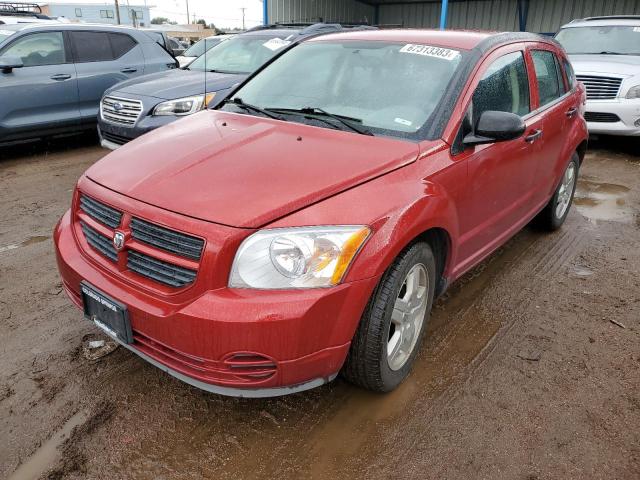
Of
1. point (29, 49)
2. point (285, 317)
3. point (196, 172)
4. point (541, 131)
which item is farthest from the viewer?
point (29, 49)

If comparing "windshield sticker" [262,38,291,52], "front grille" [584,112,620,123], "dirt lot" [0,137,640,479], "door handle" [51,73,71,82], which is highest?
"windshield sticker" [262,38,291,52]

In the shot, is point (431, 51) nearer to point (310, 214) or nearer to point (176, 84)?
point (310, 214)

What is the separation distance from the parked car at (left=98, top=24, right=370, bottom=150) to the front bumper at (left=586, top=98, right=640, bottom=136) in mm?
4184

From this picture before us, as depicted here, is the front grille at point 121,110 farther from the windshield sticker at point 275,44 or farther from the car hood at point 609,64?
the car hood at point 609,64

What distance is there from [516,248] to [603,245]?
2.62ft

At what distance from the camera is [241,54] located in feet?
23.5

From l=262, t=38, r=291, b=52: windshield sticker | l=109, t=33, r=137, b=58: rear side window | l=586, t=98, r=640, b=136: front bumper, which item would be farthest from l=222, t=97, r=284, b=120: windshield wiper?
l=586, t=98, r=640, b=136: front bumper

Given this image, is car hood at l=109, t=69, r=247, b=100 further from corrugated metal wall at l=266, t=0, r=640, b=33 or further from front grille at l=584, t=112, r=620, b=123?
corrugated metal wall at l=266, t=0, r=640, b=33

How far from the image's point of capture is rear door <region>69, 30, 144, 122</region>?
729 centimetres

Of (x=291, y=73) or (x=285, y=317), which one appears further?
(x=291, y=73)

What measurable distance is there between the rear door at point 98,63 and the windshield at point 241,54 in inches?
47.2

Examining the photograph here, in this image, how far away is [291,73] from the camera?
3342mm

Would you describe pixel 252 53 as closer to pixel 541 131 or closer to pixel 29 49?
pixel 29 49

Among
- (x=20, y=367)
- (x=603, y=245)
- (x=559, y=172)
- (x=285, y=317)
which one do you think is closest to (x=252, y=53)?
(x=559, y=172)
